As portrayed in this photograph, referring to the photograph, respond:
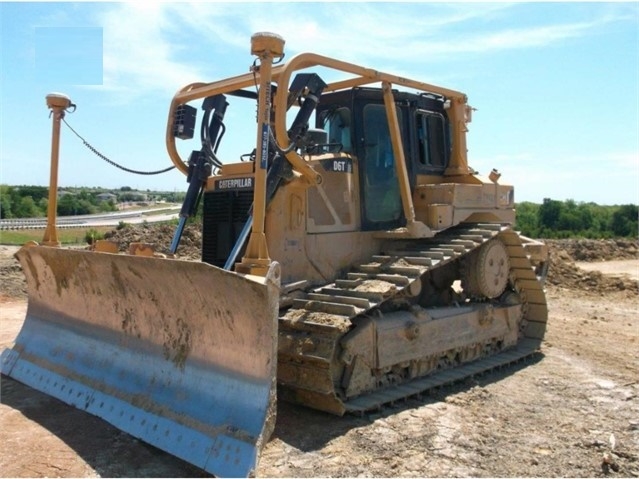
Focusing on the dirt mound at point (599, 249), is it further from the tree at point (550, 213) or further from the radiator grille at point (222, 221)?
the radiator grille at point (222, 221)

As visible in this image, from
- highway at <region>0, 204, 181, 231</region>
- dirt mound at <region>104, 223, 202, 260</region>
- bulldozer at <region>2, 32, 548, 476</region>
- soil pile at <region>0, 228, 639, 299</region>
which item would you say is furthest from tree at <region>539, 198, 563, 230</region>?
bulldozer at <region>2, 32, 548, 476</region>

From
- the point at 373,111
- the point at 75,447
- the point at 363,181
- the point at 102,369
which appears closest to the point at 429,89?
the point at 373,111

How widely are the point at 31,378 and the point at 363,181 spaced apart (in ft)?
12.1

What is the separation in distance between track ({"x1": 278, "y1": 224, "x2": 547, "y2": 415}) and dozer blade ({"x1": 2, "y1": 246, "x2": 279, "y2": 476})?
2.56 ft

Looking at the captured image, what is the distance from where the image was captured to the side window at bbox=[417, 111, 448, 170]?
747 cm

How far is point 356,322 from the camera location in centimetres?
570

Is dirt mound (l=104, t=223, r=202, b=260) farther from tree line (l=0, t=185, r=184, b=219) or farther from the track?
tree line (l=0, t=185, r=184, b=219)

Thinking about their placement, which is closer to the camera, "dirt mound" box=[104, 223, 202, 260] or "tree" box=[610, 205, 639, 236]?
"dirt mound" box=[104, 223, 202, 260]

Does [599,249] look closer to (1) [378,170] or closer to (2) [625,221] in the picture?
(2) [625,221]

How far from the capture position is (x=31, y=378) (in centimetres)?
625

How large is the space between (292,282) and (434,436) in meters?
1.89

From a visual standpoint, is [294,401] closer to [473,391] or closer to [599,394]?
[473,391]

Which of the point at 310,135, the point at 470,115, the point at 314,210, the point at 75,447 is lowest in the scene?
the point at 75,447

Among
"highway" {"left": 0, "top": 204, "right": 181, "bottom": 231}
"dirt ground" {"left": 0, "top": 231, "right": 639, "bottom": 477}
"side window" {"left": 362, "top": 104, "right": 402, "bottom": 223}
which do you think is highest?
"side window" {"left": 362, "top": 104, "right": 402, "bottom": 223}
